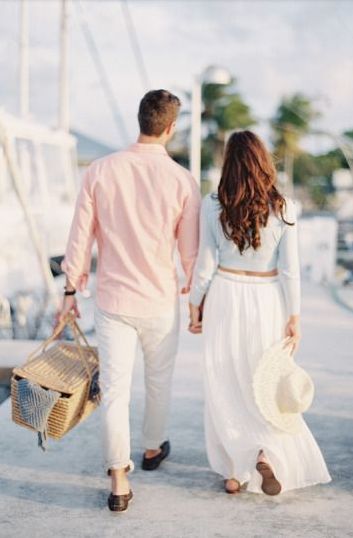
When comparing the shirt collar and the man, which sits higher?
the shirt collar

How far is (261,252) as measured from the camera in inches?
124

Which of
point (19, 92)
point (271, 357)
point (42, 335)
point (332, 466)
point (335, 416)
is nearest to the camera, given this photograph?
point (271, 357)

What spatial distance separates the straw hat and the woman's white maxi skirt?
0.05 m

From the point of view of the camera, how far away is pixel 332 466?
12.1ft

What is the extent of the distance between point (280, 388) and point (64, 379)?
998 mm

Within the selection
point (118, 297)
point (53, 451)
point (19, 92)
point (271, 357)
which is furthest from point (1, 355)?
point (19, 92)

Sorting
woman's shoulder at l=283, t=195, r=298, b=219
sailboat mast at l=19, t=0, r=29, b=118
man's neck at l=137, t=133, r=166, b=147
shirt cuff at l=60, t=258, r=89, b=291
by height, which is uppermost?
sailboat mast at l=19, t=0, r=29, b=118

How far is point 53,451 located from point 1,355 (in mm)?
1576

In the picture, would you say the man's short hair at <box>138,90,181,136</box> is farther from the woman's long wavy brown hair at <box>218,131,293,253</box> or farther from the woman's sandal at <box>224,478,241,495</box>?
the woman's sandal at <box>224,478,241,495</box>

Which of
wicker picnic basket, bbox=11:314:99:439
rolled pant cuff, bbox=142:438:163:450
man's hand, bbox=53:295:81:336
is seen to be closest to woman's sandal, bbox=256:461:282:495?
rolled pant cuff, bbox=142:438:163:450

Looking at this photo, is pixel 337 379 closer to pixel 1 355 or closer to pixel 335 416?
pixel 335 416

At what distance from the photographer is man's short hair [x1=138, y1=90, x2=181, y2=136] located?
3.15 metres

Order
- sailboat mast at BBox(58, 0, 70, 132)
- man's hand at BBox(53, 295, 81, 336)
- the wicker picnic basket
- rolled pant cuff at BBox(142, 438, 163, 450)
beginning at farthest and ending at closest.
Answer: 1. sailboat mast at BBox(58, 0, 70, 132)
2. rolled pant cuff at BBox(142, 438, 163, 450)
3. man's hand at BBox(53, 295, 81, 336)
4. the wicker picnic basket

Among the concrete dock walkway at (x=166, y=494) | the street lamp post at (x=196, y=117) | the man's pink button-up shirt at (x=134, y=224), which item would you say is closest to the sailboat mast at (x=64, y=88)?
the street lamp post at (x=196, y=117)
